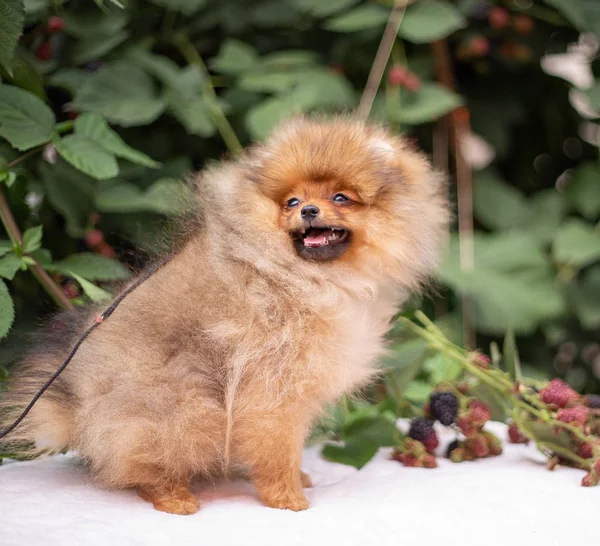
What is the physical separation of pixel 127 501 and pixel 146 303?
1.06ft

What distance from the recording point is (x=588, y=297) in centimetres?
222

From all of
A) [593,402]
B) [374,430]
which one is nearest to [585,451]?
[593,402]

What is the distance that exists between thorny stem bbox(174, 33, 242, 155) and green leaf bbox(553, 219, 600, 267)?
965mm

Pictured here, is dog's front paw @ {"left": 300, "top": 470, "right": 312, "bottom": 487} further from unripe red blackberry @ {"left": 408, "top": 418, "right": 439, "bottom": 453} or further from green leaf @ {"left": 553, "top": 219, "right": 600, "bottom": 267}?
green leaf @ {"left": 553, "top": 219, "right": 600, "bottom": 267}

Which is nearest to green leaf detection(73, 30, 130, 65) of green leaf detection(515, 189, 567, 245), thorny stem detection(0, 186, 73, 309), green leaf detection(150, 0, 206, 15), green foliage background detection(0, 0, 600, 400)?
green foliage background detection(0, 0, 600, 400)

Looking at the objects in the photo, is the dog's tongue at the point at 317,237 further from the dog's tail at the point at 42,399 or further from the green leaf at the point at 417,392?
the green leaf at the point at 417,392

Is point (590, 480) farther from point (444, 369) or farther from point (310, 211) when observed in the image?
point (310, 211)

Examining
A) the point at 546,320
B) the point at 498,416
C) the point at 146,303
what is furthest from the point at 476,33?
the point at 146,303

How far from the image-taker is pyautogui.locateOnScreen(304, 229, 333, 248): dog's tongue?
47.8 inches

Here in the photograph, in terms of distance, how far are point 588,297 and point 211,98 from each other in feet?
4.22

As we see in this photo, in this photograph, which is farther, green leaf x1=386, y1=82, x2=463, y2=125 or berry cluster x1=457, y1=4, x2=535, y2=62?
berry cluster x1=457, y1=4, x2=535, y2=62

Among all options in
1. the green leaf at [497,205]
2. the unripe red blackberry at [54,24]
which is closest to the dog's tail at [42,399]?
the unripe red blackberry at [54,24]

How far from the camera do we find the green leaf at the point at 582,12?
2012mm

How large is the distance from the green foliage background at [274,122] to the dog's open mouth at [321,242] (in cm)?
31
